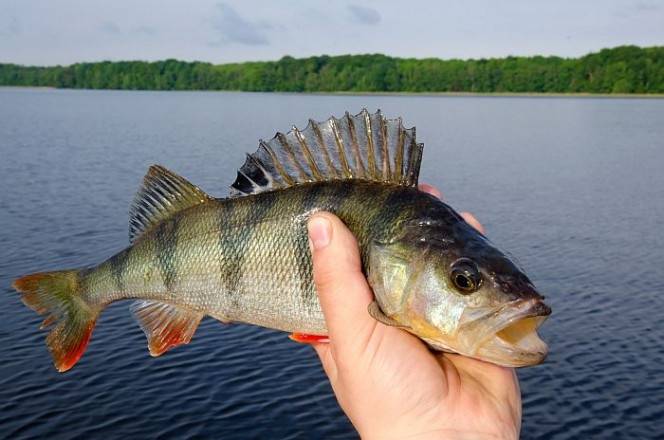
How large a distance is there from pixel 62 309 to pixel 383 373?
109 inches

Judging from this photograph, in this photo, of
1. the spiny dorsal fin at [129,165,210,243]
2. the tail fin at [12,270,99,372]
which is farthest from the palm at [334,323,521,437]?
the tail fin at [12,270,99,372]

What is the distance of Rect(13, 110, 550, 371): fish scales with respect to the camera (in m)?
3.55

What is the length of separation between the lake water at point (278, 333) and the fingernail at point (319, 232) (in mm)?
9029

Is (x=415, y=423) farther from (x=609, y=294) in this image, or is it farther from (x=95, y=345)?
(x=609, y=294)

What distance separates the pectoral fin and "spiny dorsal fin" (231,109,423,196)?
3.10 ft

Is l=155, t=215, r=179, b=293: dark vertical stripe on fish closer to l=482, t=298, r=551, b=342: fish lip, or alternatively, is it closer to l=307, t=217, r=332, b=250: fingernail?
l=307, t=217, r=332, b=250: fingernail

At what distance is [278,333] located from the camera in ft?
52.6

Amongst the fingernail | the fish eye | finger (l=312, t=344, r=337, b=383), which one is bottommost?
finger (l=312, t=344, r=337, b=383)

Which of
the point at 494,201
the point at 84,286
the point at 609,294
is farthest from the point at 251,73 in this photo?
the point at 84,286

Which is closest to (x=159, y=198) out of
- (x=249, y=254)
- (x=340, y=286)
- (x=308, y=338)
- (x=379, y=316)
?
(x=249, y=254)

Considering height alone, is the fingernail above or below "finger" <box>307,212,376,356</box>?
above

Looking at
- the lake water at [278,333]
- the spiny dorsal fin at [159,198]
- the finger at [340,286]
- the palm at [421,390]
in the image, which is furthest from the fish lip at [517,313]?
the lake water at [278,333]

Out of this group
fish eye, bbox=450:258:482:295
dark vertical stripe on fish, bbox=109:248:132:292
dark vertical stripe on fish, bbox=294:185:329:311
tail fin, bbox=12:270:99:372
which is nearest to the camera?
Result: fish eye, bbox=450:258:482:295

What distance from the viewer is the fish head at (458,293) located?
11.3 feet
